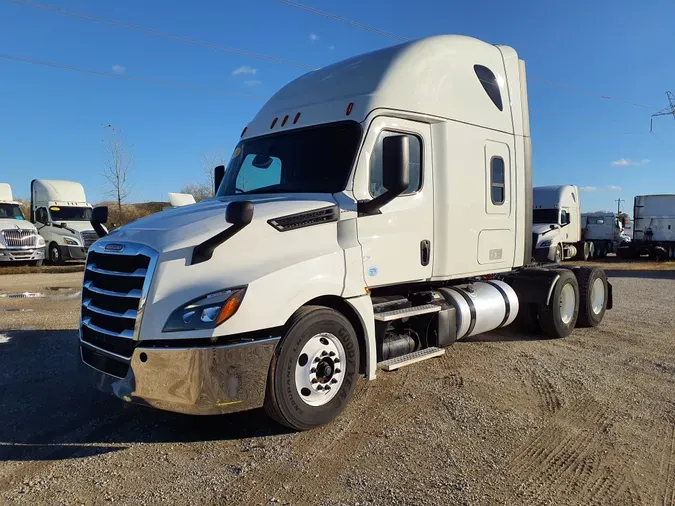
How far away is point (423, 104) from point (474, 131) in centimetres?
104

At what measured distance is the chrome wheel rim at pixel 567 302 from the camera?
26.6ft

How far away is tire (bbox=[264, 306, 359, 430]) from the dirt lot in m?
0.20

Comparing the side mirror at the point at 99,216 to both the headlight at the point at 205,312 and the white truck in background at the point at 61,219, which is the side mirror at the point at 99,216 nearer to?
the headlight at the point at 205,312

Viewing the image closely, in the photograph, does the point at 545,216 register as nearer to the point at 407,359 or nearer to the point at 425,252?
the point at 425,252

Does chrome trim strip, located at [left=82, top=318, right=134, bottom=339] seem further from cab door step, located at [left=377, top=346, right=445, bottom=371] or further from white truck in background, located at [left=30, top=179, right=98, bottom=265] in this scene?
white truck in background, located at [left=30, top=179, right=98, bottom=265]

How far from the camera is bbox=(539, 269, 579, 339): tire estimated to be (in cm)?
780

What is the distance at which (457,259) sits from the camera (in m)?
6.13

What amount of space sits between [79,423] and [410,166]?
13.1 ft

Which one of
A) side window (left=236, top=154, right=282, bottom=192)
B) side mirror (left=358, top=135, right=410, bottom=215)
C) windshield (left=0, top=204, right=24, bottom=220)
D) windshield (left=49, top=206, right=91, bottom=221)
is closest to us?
side mirror (left=358, top=135, right=410, bottom=215)

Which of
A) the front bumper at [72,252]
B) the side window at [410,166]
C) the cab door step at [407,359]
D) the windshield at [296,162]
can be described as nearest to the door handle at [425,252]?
the side window at [410,166]

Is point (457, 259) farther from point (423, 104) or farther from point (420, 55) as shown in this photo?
point (420, 55)

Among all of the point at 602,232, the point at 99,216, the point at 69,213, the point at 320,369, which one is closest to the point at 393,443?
the point at 320,369

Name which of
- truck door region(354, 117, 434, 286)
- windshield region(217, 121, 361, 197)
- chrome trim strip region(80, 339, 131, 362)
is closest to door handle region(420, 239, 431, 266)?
truck door region(354, 117, 434, 286)

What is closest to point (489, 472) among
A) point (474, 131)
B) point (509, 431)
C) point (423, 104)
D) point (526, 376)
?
point (509, 431)
